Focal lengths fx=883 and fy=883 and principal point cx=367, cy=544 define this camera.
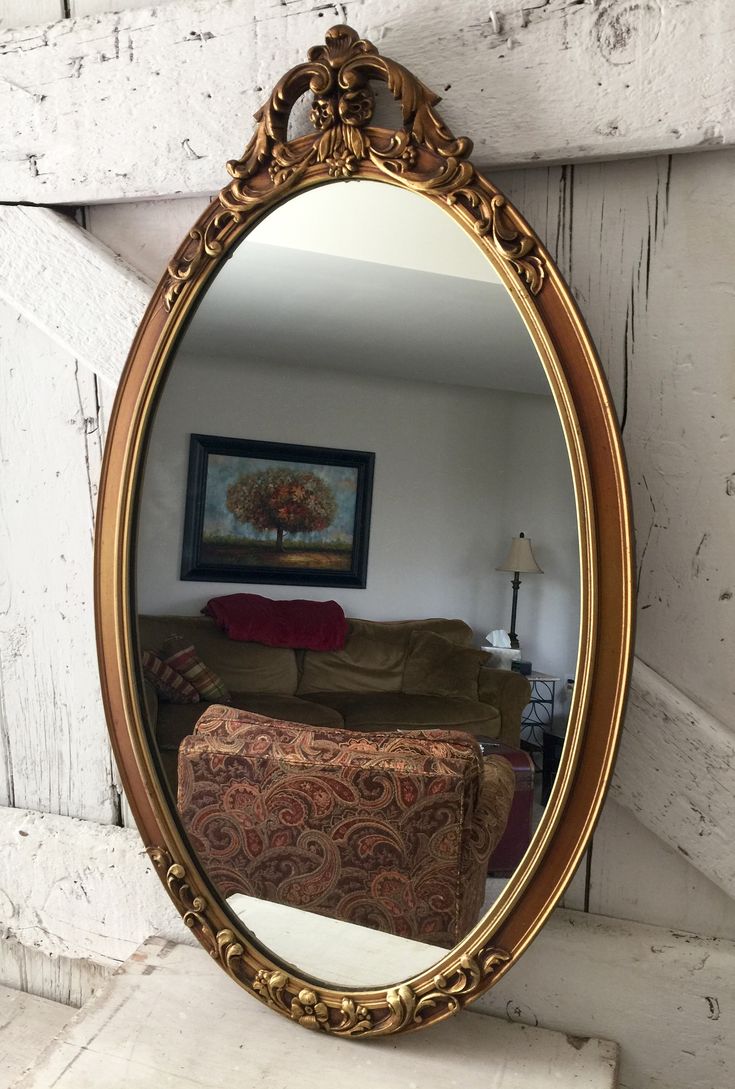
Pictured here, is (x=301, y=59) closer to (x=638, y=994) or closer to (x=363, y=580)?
(x=363, y=580)

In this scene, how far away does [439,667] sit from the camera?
1074 mm

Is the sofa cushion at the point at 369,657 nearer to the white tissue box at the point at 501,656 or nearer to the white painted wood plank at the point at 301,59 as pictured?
the white tissue box at the point at 501,656

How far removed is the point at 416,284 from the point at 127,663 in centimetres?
64

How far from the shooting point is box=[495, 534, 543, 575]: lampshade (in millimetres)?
1028

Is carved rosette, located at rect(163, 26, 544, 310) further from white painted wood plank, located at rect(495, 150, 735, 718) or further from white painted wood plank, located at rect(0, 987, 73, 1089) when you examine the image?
white painted wood plank, located at rect(0, 987, 73, 1089)

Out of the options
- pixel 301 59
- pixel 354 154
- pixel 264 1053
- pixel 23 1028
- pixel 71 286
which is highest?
pixel 301 59

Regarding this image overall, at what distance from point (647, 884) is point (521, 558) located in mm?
461

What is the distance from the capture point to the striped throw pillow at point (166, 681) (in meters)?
1.20

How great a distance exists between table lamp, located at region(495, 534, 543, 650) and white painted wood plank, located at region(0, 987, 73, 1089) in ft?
3.10

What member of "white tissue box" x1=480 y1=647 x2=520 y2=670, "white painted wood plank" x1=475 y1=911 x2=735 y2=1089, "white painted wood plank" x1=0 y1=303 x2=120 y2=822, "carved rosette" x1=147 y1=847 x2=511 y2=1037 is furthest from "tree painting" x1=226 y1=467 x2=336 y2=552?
"white painted wood plank" x1=475 y1=911 x2=735 y2=1089

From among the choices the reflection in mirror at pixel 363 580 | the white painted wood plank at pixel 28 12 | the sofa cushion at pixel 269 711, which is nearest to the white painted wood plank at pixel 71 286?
the reflection in mirror at pixel 363 580

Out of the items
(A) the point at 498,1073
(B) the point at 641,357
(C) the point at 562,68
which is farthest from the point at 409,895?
(C) the point at 562,68

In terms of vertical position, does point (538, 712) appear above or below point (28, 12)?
below

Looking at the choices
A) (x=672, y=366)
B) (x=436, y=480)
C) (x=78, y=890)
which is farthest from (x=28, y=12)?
(x=78, y=890)
